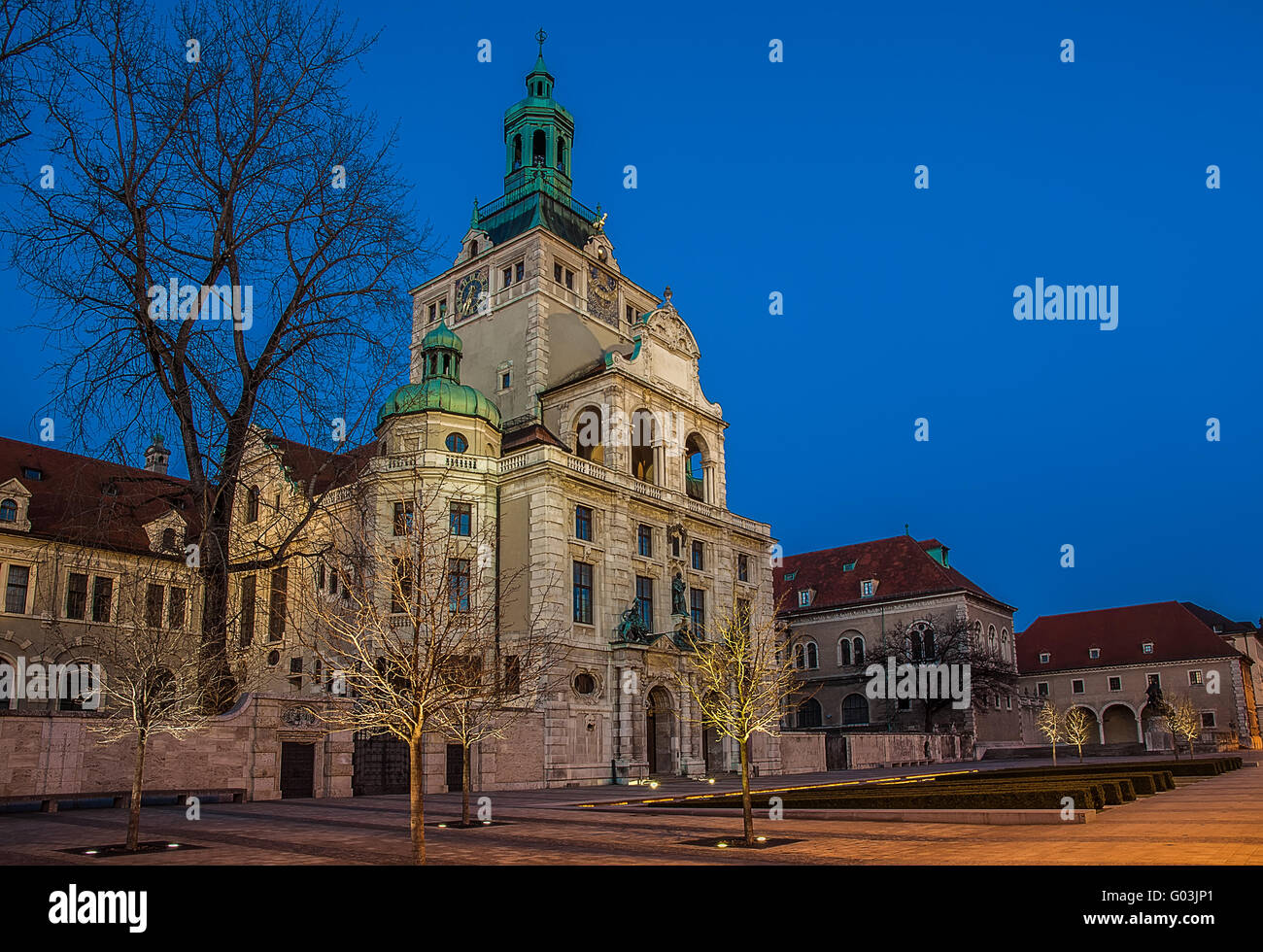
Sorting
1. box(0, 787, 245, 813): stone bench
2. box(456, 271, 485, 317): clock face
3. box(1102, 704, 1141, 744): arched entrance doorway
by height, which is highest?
box(456, 271, 485, 317): clock face

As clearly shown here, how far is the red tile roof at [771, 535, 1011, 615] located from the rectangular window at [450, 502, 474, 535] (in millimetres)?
35658

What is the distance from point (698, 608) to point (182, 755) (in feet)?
106

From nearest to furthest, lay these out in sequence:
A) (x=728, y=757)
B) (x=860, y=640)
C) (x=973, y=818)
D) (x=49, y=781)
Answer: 1. (x=973, y=818)
2. (x=49, y=781)
3. (x=728, y=757)
4. (x=860, y=640)

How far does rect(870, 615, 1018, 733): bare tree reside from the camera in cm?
6956

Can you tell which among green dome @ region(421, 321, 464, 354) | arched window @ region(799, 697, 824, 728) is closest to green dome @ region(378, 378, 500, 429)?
A: green dome @ region(421, 321, 464, 354)

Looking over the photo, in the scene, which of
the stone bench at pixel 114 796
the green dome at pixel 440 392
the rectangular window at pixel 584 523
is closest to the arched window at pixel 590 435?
the green dome at pixel 440 392

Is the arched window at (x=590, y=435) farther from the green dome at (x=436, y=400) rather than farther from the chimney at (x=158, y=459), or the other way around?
the chimney at (x=158, y=459)

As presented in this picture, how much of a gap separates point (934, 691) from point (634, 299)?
35286mm

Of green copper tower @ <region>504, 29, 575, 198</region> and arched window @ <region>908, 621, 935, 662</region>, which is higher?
green copper tower @ <region>504, 29, 575, 198</region>

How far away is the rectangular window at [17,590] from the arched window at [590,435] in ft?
91.2

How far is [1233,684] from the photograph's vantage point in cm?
8119

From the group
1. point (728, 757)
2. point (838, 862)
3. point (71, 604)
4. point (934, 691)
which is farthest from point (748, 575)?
point (838, 862)

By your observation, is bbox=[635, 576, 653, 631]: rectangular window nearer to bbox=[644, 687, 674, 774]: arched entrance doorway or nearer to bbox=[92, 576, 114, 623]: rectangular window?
bbox=[644, 687, 674, 774]: arched entrance doorway

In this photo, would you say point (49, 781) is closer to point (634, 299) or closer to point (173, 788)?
point (173, 788)
